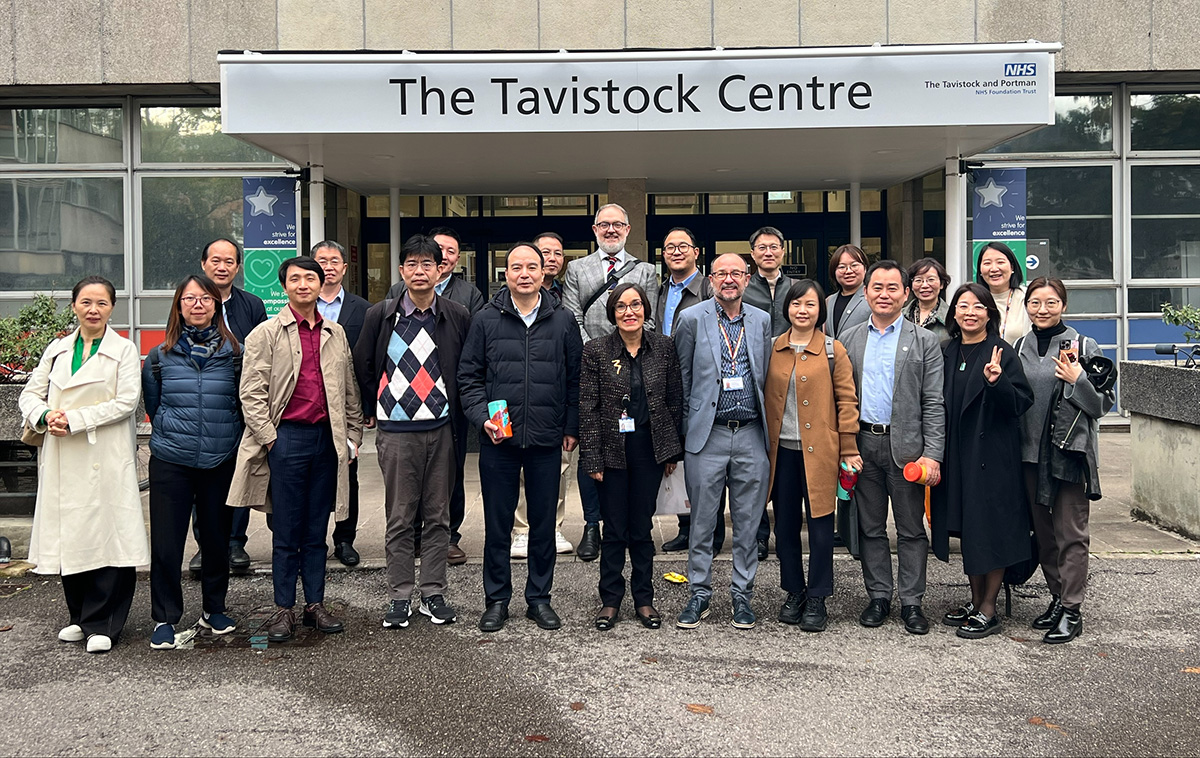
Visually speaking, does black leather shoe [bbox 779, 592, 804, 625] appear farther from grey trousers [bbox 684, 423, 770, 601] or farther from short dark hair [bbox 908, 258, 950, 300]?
short dark hair [bbox 908, 258, 950, 300]

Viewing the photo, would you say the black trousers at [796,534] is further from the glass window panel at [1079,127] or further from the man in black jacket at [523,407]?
the glass window panel at [1079,127]

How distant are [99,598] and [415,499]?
1.65 m

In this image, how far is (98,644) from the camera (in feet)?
16.3

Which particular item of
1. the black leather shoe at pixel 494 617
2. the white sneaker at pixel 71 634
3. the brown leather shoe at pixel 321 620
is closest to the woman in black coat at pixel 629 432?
the black leather shoe at pixel 494 617

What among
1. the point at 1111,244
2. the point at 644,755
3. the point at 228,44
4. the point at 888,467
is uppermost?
the point at 228,44

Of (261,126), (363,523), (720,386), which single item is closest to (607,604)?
(720,386)

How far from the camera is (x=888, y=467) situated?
5.28 m

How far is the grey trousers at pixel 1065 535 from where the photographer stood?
203 inches

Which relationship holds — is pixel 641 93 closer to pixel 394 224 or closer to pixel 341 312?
pixel 341 312

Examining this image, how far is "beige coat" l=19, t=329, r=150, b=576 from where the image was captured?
500 cm

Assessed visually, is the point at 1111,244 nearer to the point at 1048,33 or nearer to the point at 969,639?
the point at 1048,33

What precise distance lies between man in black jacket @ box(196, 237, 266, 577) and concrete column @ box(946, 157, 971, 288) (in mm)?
7982

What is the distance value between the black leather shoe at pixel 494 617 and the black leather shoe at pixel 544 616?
146 millimetres

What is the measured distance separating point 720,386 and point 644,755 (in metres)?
2.13
